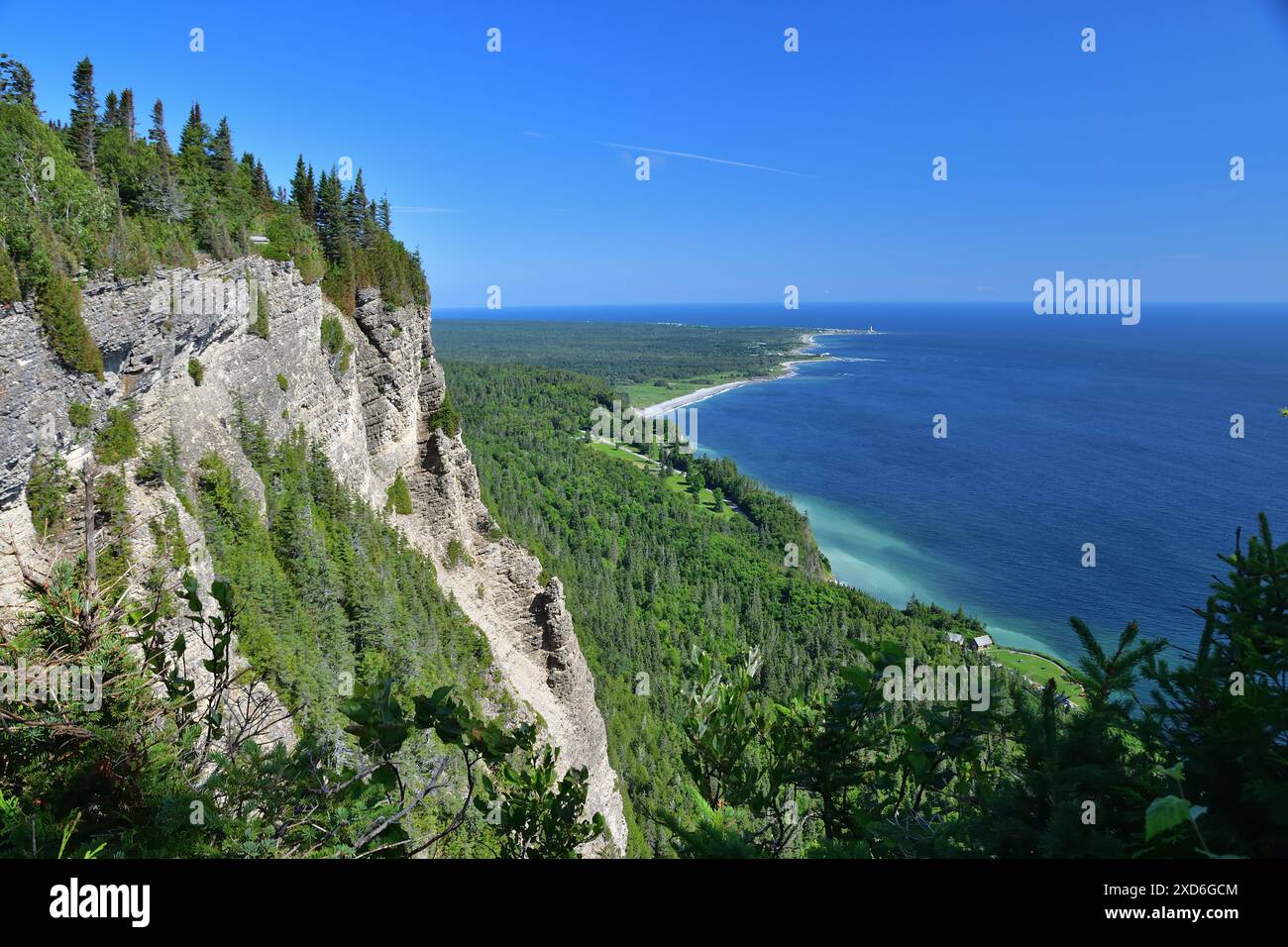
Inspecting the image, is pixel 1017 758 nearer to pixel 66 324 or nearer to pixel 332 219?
pixel 66 324

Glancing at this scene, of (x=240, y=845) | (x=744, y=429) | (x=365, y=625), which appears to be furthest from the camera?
(x=744, y=429)

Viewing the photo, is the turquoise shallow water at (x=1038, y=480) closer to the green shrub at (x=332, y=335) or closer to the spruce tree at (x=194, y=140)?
the green shrub at (x=332, y=335)

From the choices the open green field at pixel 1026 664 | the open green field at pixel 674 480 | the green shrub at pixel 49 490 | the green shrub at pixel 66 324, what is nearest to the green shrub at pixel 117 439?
the green shrub at pixel 66 324

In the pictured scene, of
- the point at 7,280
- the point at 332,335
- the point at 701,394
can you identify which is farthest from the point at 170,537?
the point at 701,394

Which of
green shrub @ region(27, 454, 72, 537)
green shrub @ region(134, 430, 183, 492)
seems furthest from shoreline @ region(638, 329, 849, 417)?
green shrub @ region(27, 454, 72, 537)

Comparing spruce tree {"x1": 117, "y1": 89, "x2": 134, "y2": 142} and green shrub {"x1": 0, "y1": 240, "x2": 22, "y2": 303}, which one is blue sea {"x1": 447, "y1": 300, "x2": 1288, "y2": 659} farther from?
spruce tree {"x1": 117, "y1": 89, "x2": 134, "y2": 142}
